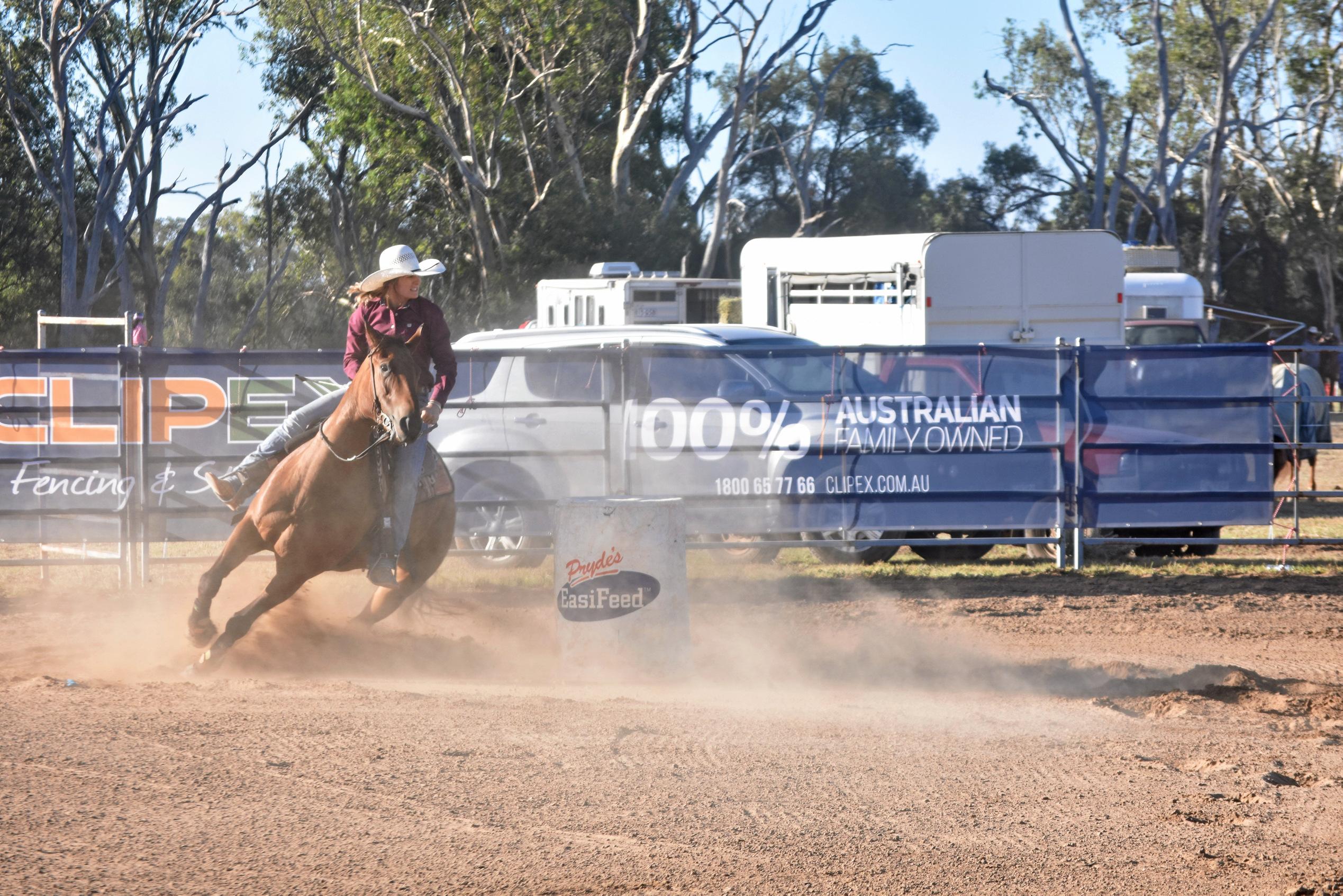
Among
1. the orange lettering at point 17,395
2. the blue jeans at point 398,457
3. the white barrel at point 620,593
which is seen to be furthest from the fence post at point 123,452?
the white barrel at point 620,593

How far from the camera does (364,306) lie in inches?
295

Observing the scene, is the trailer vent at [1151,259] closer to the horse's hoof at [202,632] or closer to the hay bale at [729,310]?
the hay bale at [729,310]

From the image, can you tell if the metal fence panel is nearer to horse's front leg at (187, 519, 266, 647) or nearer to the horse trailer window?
the horse trailer window

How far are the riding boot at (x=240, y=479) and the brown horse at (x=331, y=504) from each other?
186 millimetres

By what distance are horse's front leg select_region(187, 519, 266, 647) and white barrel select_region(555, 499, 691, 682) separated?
1.85 m

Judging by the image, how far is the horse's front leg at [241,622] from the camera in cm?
746

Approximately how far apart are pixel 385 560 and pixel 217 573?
1173mm

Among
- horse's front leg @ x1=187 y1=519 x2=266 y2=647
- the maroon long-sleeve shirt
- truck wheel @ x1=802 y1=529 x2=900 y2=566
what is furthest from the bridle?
truck wheel @ x1=802 y1=529 x2=900 y2=566

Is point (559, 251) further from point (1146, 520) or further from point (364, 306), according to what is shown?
point (364, 306)

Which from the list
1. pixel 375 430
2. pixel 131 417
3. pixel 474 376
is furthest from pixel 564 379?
pixel 375 430

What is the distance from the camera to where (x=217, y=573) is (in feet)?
25.6

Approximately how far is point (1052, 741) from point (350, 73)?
34096 mm

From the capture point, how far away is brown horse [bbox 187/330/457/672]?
6.91 meters

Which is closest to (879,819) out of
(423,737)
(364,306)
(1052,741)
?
(1052,741)
